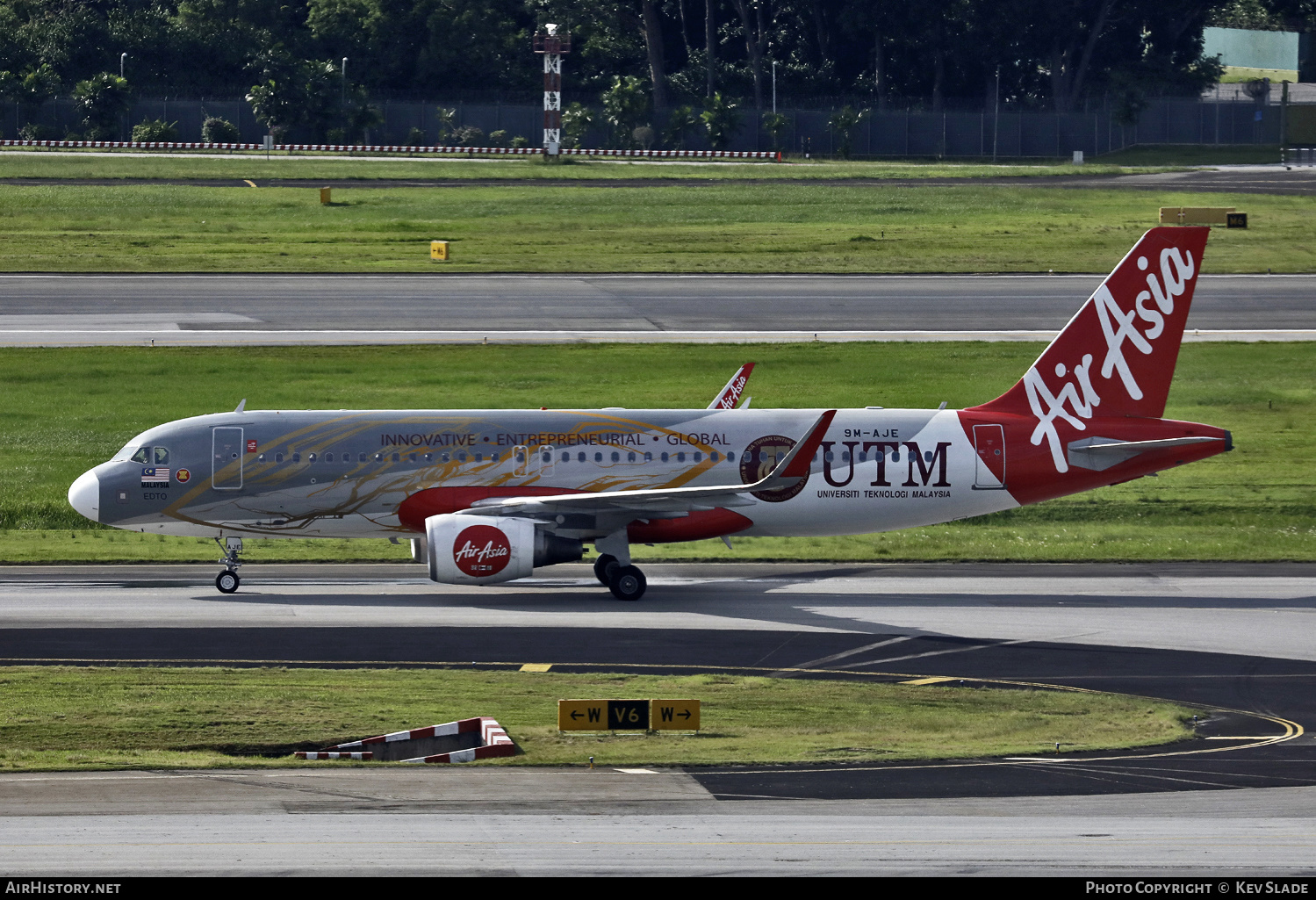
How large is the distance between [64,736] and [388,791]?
6.06 meters

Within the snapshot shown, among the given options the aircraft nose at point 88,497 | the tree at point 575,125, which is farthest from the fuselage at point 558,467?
the tree at point 575,125

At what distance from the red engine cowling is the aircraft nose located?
8084mm

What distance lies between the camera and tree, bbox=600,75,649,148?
14988cm

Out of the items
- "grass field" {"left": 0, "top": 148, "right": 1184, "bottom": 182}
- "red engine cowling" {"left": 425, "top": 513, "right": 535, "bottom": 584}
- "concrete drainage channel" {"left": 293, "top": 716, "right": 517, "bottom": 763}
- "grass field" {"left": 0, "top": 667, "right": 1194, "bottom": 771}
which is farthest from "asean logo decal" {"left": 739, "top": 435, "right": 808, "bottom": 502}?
"grass field" {"left": 0, "top": 148, "right": 1184, "bottom": 182}

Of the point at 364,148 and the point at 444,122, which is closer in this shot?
the point at 364,148

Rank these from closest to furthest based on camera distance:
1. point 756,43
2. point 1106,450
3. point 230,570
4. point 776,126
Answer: point 230,570
point 1106,450
point 776,126
point 756,43

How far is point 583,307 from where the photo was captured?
72.2 m

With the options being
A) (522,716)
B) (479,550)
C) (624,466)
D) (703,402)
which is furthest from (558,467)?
(703,402)

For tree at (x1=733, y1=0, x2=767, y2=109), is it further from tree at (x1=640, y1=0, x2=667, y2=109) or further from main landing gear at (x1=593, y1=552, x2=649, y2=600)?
main landing gear at (x1=593, y1=552, x2=649, y2=600)

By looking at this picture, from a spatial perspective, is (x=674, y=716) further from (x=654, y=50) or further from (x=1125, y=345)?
(x=654, y=50)

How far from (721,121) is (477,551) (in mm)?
118800

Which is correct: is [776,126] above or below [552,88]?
below

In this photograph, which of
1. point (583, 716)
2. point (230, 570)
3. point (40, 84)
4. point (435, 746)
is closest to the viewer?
point (435, 746)
